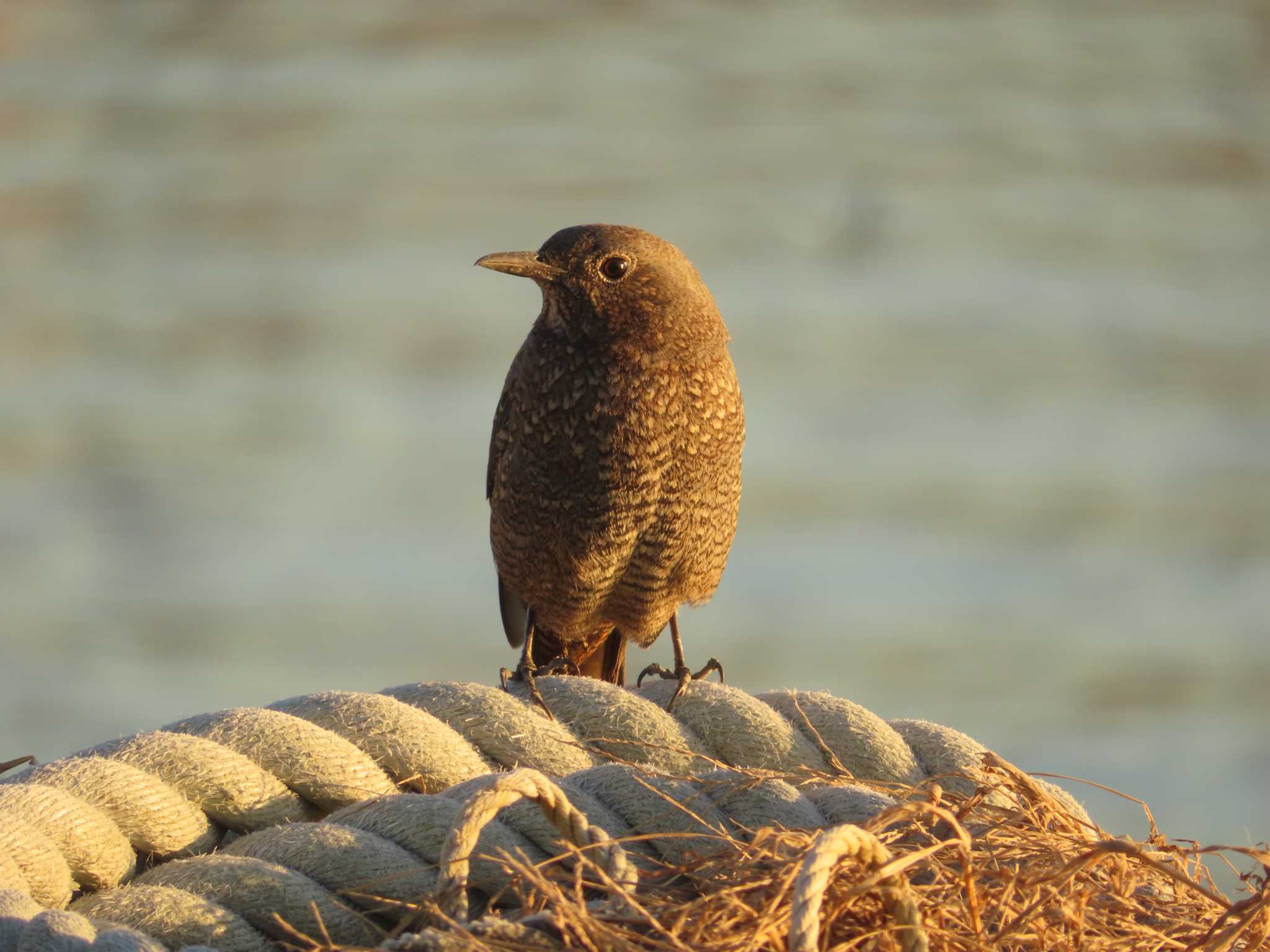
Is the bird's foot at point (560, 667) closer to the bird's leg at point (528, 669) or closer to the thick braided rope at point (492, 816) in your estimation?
the bird's leg at point (528, 669)

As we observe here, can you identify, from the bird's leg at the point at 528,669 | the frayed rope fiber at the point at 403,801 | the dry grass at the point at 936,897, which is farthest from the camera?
the bird's leg at the point at 528,669

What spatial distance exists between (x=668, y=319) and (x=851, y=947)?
2.26 m

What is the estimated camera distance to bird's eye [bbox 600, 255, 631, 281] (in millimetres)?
3629

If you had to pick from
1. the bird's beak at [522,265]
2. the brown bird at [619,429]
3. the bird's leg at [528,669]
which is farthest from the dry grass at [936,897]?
the bird's beak at [522,265]

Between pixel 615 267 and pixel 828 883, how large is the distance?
7.84 ft

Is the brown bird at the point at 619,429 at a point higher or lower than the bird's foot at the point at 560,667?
higher

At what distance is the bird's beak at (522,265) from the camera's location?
3.60 m

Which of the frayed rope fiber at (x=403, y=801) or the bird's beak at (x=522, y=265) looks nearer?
the frayed rope fiber at (x=403, y=801)

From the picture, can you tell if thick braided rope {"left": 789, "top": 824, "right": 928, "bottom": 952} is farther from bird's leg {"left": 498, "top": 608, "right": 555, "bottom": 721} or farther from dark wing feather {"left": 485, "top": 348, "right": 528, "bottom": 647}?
dark wing feather {"left": 485, "top": 348, "right": 528, "bottom": 647}

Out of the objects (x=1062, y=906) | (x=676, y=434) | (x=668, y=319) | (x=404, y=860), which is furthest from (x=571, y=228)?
(x=1062, y=906)

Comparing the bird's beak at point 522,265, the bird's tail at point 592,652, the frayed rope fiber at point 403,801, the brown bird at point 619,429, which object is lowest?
the bird's tail at point 592,652

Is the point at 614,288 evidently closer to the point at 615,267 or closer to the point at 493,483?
the point at 615,267

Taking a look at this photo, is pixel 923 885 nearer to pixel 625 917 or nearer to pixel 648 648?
pixel 625 917

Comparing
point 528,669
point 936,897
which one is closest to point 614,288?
point 528,669
